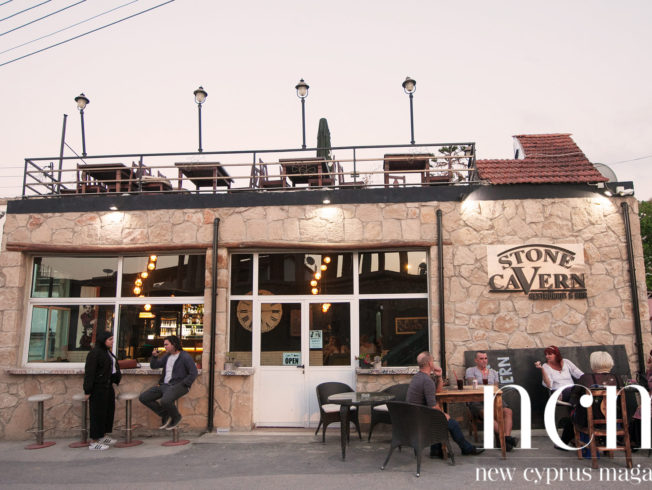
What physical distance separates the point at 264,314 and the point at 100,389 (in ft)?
9.04

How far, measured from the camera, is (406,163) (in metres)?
9.96

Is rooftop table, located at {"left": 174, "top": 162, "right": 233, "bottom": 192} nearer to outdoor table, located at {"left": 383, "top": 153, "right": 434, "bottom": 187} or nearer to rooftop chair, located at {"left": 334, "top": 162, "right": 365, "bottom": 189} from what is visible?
rooftop chair, located at {"left": 334, "top": 162, "right": 365, "bottom": 189}

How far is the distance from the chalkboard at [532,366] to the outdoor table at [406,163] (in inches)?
134

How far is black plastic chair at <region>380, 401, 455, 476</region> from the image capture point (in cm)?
597

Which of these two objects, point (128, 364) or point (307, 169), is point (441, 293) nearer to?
point (307, 169)

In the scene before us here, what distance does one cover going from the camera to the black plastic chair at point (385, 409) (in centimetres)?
750

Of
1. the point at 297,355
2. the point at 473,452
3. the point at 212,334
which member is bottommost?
the point at 473,452

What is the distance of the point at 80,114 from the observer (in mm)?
11055

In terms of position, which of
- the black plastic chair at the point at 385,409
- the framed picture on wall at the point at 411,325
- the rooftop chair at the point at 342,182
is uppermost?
the rooftop chair at the point at 342,182

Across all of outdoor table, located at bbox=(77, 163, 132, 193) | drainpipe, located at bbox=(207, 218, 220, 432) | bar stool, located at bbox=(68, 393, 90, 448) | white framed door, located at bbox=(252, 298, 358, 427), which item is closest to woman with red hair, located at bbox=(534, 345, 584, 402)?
white framed door, located at bbox=(252, 298, 358, 427)

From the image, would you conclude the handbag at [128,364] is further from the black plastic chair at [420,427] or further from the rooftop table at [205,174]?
the black plastic chair at [420,427]

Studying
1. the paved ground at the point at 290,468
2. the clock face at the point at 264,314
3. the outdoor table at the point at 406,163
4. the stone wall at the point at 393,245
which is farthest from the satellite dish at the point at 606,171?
the clock face at the point at 264,314

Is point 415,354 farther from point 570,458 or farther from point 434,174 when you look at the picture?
point 434,174

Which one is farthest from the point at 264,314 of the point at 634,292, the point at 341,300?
the point at 634,292
